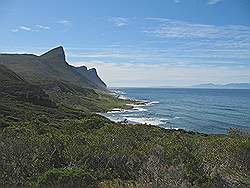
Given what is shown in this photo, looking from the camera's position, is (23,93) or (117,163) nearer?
(117,163)

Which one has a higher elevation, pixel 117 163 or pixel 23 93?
pixel 23 93

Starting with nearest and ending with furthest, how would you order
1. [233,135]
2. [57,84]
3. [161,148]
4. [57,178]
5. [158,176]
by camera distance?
[57,178] < [158,176] < [161,148] < [233,135] < [57,84]

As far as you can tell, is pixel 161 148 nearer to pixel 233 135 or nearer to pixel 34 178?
pixel 34 178

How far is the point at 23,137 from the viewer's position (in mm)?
20469

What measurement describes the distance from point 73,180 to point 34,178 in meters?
2.11

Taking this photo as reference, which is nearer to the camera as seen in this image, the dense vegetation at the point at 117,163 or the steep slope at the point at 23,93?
the dense vegetation at the point at 117,163

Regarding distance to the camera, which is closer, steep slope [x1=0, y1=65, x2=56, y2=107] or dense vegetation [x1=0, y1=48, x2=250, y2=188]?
dense vegetation [x1=0, y1=48, x2=250, y2=188]

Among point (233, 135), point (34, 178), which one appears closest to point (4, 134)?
point (34, 178)

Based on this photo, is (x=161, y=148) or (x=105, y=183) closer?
(x=105, y=183)

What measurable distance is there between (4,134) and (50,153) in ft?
8.78

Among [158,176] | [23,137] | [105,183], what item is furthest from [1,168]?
[158,176]

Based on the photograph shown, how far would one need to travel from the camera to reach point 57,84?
154875 mm

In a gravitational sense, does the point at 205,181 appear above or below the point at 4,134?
below

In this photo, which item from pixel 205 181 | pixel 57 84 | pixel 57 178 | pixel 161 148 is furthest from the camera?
pixel 57 84
